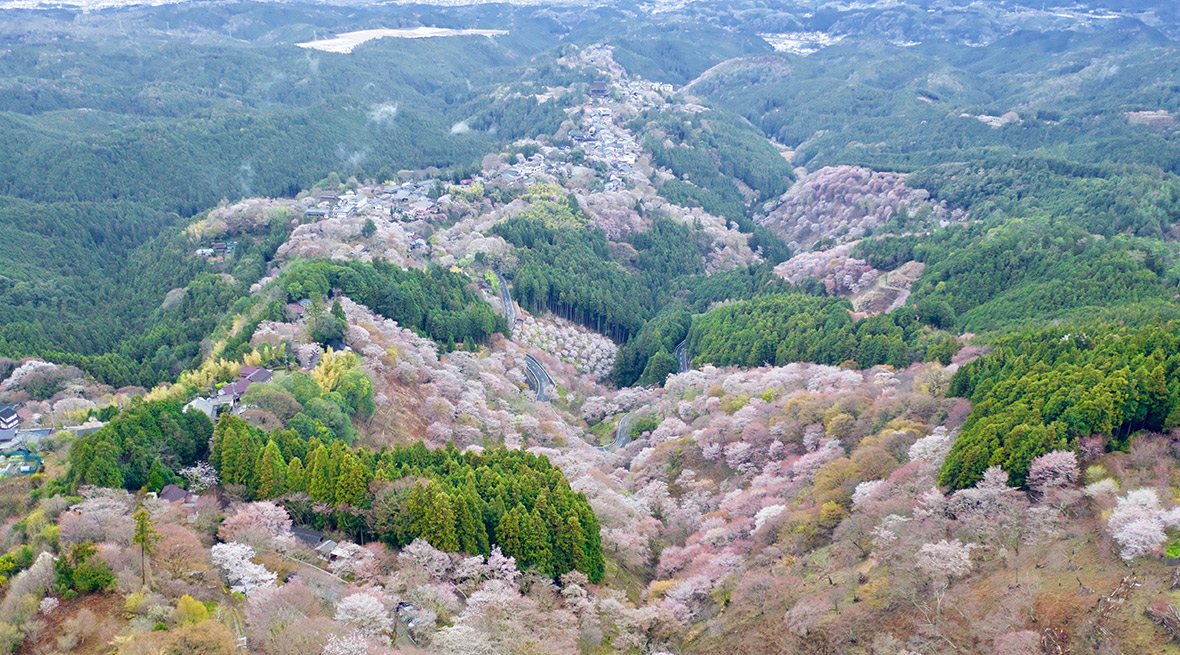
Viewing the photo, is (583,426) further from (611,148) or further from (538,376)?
(611,148)

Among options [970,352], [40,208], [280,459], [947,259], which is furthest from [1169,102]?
[40,208]

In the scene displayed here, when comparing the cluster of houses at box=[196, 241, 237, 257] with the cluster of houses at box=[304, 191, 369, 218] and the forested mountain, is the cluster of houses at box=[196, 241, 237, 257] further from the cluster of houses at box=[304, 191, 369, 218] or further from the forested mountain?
the cluster of houses at box=[304, 191, 369, 218]

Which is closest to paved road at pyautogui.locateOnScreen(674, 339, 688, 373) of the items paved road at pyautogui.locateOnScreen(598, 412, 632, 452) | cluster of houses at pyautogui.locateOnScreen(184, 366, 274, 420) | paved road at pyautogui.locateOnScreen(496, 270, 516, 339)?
paved road at pyautogui.locateOnScreen(598, 412, 632, 452)

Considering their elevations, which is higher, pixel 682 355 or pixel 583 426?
pixel 583 426

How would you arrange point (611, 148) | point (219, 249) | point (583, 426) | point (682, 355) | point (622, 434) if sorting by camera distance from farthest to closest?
point (611, 148) → point (219, 249) → point (682, 355) → point (583, 426) → point (622, 434)

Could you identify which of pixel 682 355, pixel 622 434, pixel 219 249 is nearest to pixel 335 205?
pixel 219 249

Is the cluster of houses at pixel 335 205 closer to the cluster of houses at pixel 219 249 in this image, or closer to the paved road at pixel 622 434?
the cluster of houses at pixel 219 249

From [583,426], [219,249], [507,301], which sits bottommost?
[583,426]

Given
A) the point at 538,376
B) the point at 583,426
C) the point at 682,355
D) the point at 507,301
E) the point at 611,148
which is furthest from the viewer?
the point at 611,148
